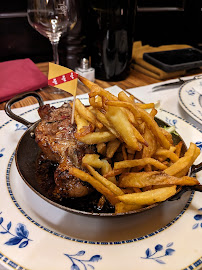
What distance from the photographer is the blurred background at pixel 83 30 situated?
2.29m

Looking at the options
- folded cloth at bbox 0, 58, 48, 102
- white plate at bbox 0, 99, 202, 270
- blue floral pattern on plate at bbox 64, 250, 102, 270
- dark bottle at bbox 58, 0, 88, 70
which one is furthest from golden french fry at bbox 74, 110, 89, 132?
dark bottle at bbox 58, 0, 88, 70

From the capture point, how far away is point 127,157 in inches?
39.0

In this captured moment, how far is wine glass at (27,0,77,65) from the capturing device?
1.77 m

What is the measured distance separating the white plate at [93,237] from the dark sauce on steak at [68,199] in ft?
0.17

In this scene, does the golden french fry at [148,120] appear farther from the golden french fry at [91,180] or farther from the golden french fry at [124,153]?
the golden french fry at [91,180]

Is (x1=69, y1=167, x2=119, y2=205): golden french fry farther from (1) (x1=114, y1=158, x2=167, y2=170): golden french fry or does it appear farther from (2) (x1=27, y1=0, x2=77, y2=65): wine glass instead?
(2) (x1=27, y1=0, x2=77, y2=65): wine glass

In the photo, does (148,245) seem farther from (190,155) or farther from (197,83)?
(197,83)

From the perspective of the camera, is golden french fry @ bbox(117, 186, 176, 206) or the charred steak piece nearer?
golden french fry @ bbox(117, 186, 176, 206)

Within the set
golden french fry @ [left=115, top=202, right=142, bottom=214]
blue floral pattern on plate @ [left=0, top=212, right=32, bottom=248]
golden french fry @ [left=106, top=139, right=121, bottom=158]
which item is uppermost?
golden french fry @ [left=106, top=139, right=121, bottom=158]

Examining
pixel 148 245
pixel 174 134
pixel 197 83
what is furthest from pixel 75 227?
pixel 197 83

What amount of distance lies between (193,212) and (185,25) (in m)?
3.01

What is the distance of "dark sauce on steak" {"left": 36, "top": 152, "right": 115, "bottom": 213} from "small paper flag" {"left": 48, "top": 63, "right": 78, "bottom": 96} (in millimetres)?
354

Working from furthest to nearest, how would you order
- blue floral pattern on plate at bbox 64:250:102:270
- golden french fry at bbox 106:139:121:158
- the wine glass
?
the wine glass, golden french fry at bbox 106:139:121:158, blue floral pattern on plate at bbox 64:250:102:270

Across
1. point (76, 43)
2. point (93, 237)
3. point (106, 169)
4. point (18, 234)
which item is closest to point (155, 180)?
point (106, 169)
